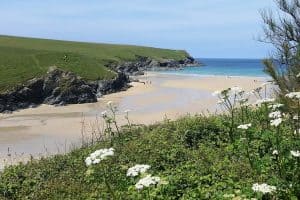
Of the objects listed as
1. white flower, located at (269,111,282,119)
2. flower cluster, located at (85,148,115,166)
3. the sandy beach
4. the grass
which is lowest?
the sandy beach

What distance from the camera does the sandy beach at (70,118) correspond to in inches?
973

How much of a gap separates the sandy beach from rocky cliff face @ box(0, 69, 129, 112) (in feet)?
4.88

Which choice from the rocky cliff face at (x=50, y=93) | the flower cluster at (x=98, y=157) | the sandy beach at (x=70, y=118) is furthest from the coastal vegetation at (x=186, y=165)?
the rocky cliff face at (x=50, y=93)

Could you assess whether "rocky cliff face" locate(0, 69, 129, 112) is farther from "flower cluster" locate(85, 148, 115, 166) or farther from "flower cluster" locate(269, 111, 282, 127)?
"flower cluster" locate(85, 148, 115, 166)

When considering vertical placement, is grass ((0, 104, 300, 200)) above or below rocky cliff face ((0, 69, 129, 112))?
above

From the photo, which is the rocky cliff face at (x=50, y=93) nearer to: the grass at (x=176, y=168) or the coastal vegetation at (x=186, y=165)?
the grass at (x=176, y=168)

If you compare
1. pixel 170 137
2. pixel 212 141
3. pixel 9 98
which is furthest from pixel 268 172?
→ pixel 9 98

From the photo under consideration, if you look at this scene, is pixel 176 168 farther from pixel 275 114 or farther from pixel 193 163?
pixel 275 114

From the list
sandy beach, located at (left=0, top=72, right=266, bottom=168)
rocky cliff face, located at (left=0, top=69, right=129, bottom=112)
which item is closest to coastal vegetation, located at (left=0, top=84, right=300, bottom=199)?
sandy beach, located at (left=0, top=72, right=266, bottom=168)

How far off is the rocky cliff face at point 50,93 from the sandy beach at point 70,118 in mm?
1487

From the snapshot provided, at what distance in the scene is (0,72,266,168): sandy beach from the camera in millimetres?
24703

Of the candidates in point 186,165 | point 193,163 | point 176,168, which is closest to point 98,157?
point 186,165

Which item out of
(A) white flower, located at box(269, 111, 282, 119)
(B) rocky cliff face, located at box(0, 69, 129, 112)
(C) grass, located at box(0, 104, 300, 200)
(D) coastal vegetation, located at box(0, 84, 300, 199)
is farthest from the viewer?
(B) rocky cliff face, located at box(0, 69, 129, 112)

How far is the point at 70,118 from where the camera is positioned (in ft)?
122
